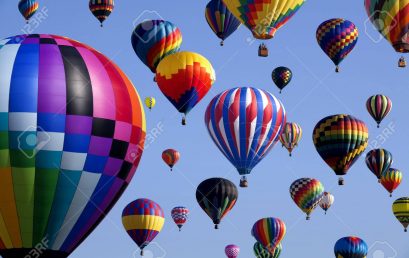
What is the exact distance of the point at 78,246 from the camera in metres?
32.7

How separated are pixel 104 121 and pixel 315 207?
32273mm

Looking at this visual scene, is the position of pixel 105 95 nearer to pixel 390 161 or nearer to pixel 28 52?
pixel 28 52

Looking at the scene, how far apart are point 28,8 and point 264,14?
93.2 ft

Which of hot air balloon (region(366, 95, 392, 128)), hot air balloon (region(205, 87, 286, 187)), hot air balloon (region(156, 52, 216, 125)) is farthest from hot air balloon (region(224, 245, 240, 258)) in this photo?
hot air balloon (region(156, 52, 216, 125))

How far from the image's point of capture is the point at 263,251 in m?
65.1

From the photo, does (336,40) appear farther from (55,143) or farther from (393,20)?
(55,143)

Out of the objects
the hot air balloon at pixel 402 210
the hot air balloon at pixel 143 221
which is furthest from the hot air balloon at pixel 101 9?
the hot air balloon at pixel 402 210

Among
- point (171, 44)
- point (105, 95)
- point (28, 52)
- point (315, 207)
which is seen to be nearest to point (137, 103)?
point (105, 95)

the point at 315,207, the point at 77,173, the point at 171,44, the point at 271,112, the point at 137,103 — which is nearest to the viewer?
the point at 77,173

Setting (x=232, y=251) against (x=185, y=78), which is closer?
(x=185, y=78)

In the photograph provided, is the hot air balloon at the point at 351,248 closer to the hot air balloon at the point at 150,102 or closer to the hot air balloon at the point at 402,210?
the hot air balloon at the point at 402,210

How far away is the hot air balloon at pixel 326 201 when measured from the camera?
69.7 m

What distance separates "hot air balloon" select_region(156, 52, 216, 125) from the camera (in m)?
50.8

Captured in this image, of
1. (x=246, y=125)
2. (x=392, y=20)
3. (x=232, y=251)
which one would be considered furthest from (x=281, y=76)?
(x=232, y=251)
